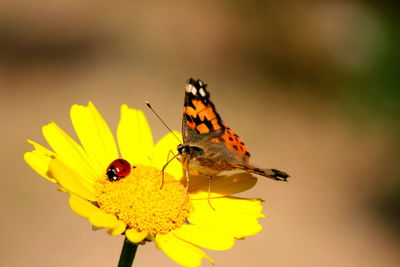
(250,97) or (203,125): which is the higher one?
(250,97)

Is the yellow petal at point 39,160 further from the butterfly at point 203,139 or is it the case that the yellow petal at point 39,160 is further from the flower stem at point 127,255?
the butterfly at point 203,139

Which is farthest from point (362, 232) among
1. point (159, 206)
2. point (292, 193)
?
point (159, 206)

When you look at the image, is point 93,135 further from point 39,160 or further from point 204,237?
point 204,237

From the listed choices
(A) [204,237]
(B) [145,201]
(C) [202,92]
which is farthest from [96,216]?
(C) [202,92]

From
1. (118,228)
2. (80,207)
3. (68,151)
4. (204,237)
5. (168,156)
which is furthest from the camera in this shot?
(168,156)

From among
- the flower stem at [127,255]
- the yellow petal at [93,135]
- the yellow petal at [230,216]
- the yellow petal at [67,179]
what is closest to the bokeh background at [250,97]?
the yellow petal at [93,135]

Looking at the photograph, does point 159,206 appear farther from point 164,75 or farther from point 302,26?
point 302,26
